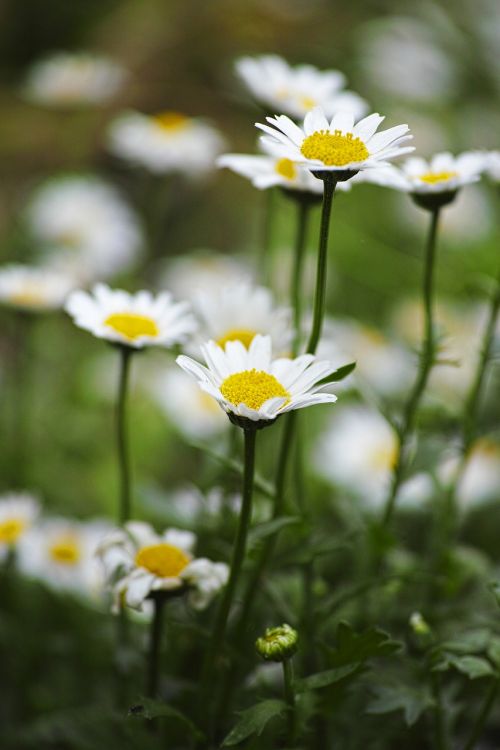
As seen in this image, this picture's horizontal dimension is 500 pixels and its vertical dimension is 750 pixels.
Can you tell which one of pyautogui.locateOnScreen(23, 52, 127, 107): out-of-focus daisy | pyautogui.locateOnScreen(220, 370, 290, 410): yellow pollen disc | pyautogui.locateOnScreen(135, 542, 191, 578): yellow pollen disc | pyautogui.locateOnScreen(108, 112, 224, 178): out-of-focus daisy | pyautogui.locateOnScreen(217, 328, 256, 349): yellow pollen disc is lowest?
pyautogui.locateOnScreen(135, 542, 191, 578): yellow pollen disc

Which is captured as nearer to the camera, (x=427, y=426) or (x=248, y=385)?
(x=248, y=385)

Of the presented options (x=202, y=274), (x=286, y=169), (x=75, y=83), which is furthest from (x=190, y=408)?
(x=286, y=169)

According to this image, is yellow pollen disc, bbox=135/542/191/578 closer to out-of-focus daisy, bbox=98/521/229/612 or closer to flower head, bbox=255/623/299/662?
out-of-focus daisy, bbox=98/521/229/612

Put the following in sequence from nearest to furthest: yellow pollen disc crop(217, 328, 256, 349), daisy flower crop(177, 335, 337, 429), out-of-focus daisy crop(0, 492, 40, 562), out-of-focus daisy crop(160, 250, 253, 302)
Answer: daisy flower crop(177, 335, 337, 429) → yellow pollen disc crop(217, 328, 256, 349) → out-of-focus daisy crop(0, 492, 40, 562) → out-of-focus daisy crop(160, 250, 253, 302)

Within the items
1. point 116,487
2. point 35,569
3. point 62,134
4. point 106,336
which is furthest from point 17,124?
point 106,336

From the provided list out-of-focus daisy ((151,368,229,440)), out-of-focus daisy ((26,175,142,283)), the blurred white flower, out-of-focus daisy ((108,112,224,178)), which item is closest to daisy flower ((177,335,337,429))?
out-of-focus daisy ((151,368,229,440))

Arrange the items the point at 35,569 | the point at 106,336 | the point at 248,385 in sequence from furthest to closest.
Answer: the point at 35,569, the point at 106,336, the point at 248,385

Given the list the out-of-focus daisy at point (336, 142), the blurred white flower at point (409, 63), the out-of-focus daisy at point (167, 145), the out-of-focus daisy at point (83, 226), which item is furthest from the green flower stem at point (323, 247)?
the blurred white flower at point (409, 63)

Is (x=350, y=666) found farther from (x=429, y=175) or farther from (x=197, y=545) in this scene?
(x=429, y=175)
